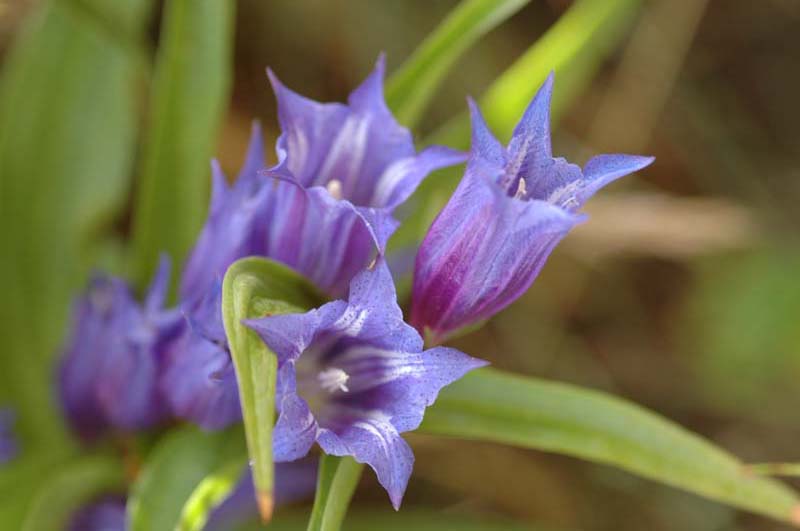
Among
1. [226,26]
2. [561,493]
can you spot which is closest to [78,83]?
[226,26]

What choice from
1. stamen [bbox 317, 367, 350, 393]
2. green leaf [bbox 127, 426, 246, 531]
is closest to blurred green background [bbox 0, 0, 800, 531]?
green leaf [bbox 127, 426, 246, 531]

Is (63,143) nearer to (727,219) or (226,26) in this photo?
(226,26)

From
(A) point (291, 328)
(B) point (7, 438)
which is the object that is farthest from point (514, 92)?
(B) point (7, 438)

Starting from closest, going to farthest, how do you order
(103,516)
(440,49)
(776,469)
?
(776,469)
(440,49)
(103,516)

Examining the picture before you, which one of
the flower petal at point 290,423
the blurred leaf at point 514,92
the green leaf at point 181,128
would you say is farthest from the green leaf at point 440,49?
the flower petal at point 290,423

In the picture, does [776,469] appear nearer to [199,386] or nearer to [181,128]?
[199,386]

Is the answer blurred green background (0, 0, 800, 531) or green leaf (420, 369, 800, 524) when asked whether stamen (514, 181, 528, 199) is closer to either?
→ green leaf (420, 369, 800, 524)
